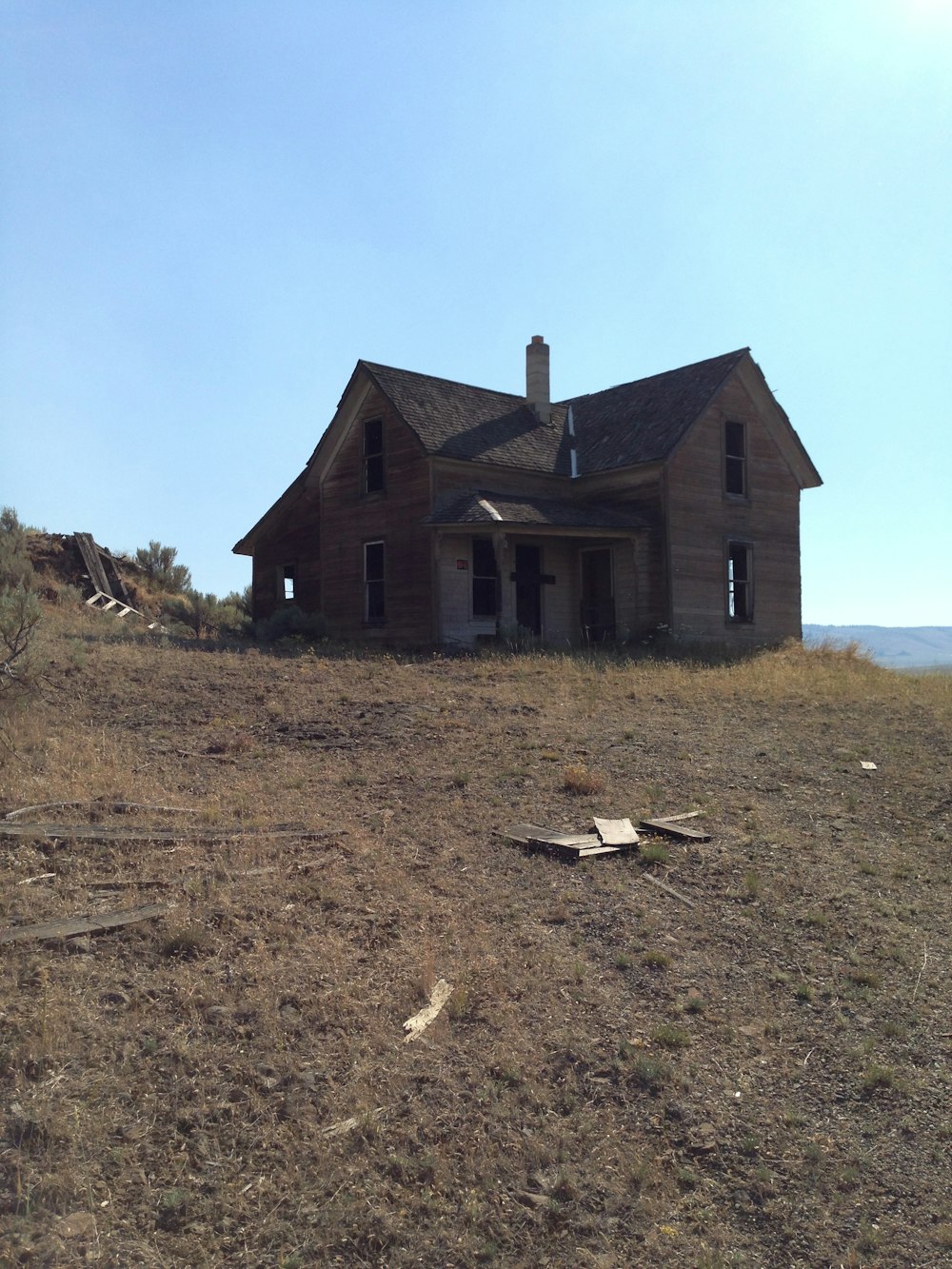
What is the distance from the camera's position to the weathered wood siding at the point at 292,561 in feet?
79.4

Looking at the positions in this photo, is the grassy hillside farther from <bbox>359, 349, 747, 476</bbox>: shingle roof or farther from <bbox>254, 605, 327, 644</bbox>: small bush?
<bbox>359, 349, 747, 476</bbox>: shingle roof

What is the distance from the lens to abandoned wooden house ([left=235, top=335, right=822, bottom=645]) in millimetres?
21031

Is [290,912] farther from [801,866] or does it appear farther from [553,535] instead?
[553,535]

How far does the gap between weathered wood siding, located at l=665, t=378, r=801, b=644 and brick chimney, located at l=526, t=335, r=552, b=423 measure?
428cm

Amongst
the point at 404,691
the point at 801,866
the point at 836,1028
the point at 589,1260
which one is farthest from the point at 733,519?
the point at 589,1260

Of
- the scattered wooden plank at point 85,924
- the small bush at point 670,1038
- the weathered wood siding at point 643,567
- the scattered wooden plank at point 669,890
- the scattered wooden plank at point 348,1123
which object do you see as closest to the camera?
the scattered wooden plank at point 348,1123

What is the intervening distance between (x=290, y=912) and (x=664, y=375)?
20.7 meters

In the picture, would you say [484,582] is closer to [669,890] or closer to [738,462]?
[738,462]

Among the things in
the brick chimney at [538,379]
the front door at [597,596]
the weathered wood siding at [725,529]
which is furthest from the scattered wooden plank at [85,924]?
the brick chimney at [538,379]

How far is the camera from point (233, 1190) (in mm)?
3957

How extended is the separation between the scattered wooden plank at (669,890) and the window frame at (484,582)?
13.7 meters

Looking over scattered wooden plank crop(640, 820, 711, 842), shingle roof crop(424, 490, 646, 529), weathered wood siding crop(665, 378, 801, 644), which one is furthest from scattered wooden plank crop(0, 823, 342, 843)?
weathered wood siding crop(665, 378, 801, 644)

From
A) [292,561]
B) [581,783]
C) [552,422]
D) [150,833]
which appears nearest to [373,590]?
[292,561]

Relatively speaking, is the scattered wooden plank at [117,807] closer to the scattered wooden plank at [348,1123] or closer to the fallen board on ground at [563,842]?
the fallen board on ground at [563,842]
